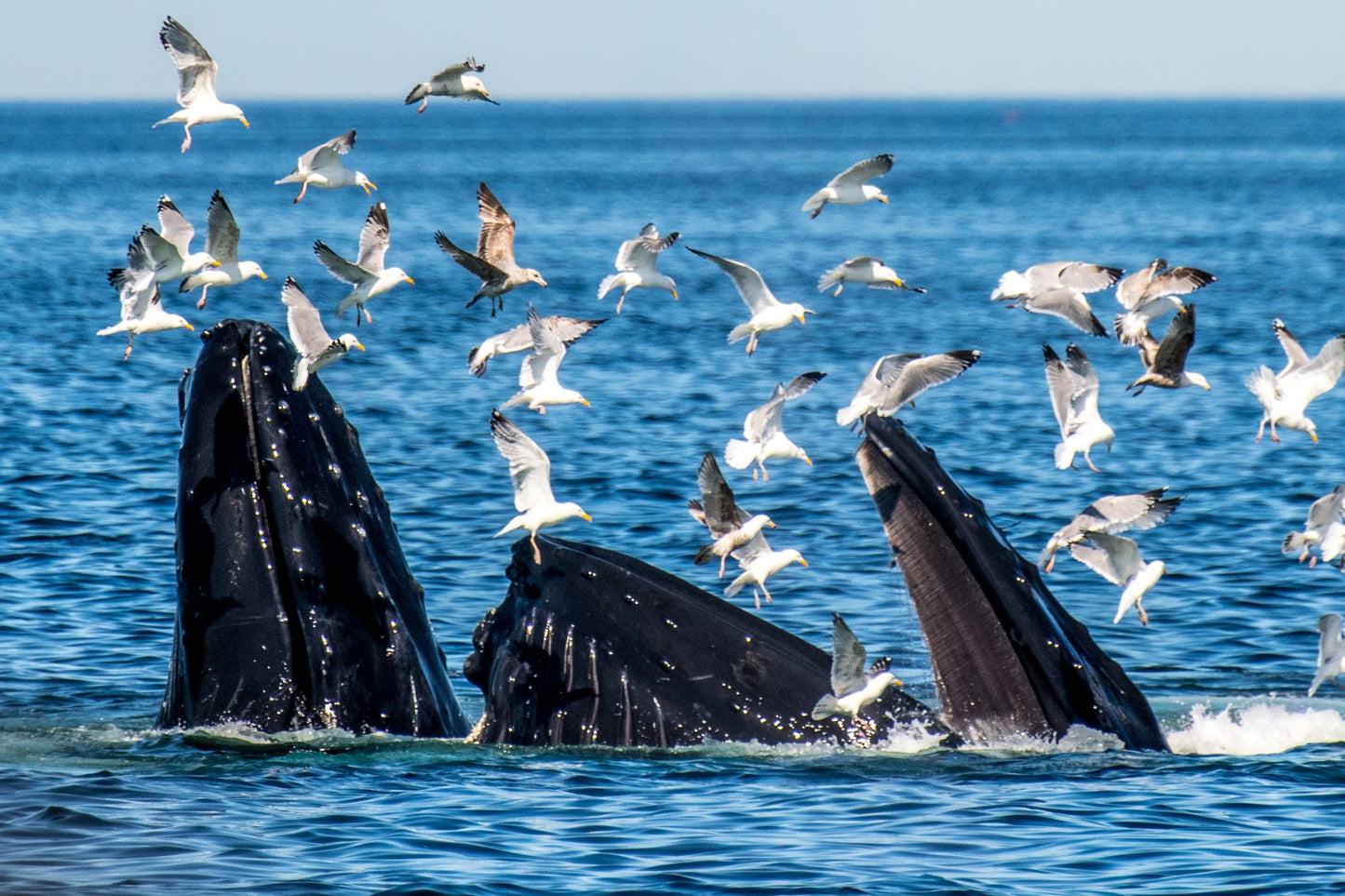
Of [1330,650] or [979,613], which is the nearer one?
[979,613]

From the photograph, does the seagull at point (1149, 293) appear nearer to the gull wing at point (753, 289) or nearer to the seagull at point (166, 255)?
the gull wing at point (753, 289)

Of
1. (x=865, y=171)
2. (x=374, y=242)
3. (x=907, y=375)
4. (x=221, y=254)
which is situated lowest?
(x=907, y=375)

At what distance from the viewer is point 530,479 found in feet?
45.4

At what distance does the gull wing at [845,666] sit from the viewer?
32.5 ft

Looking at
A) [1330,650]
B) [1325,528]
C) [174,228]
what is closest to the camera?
[1330,650]

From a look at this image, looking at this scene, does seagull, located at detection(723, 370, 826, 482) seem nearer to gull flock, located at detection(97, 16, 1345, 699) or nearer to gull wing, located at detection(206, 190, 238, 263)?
gull flock, located at detection(97, 16, 1345, 699)

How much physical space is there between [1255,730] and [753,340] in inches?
207

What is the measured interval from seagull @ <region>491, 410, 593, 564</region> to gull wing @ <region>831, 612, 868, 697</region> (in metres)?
3.74

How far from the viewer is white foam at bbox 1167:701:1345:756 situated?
13.1 m

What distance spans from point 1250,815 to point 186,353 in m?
30.9

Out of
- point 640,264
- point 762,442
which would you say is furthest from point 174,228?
point 762,442

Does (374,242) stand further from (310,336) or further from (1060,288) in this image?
(1060,288)

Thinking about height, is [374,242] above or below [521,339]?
above

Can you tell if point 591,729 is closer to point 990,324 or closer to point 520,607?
point 520,607
